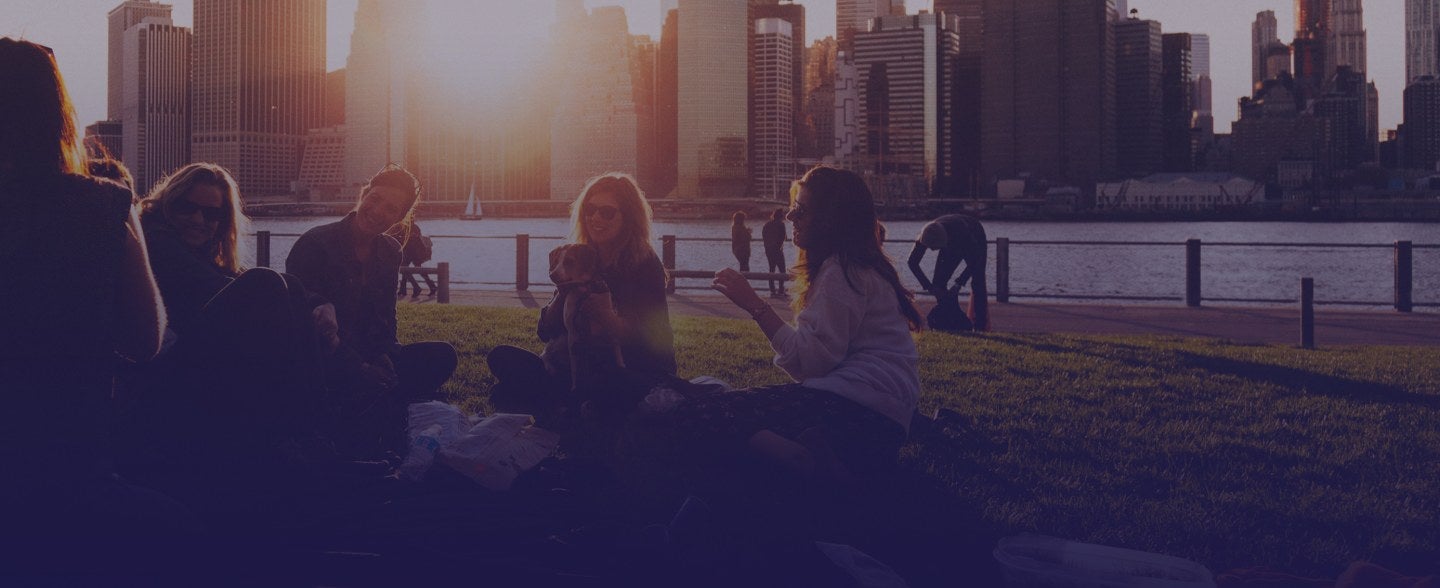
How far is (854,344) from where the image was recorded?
13.4 ft

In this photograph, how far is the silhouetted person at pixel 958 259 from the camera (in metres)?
11.0

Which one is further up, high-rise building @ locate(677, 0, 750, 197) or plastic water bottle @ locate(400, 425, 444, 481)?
high-rise building @ locate(677, 0, 750, 197)

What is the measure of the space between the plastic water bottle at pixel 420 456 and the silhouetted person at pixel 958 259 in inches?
287

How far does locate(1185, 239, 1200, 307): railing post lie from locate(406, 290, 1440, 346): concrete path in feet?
1.42

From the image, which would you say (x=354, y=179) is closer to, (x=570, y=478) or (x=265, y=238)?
(x=265, y=238)

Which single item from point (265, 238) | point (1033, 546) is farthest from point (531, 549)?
point (265, 238)

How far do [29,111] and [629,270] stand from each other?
106 inches

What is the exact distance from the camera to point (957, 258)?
11.3m

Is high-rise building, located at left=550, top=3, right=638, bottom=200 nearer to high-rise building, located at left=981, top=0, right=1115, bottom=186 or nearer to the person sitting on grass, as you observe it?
high-rise building, located at left=981, top=0, right=1115, bottom=186

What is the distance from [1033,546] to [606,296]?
211 cm

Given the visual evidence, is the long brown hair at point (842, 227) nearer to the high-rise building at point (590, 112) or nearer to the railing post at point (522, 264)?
the railing post at point (522, 264)

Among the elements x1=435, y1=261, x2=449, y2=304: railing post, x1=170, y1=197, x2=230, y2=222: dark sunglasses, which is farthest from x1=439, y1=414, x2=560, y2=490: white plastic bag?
x1=435, y1=261, x2=449, y2=304: railing post

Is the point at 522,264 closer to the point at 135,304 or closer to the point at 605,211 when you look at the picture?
the point at 605,211

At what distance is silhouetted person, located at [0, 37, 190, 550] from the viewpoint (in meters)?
2.60
